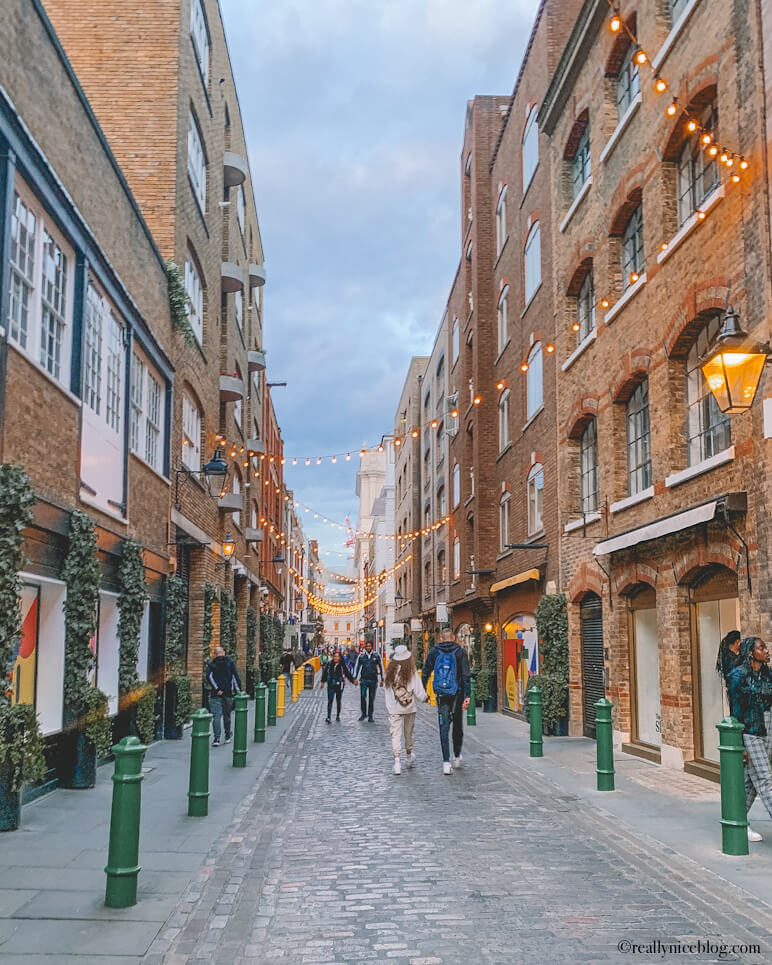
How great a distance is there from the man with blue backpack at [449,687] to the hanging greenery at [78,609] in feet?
14.0

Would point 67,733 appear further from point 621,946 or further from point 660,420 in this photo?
point 660,420

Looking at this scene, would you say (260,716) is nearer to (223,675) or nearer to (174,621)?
(223,675)

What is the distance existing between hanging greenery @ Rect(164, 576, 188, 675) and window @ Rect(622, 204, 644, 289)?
902 cm

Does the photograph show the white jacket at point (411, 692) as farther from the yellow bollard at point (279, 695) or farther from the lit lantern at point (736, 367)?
the yellow bollard at point (279, 695)

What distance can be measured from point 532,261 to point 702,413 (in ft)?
34.6

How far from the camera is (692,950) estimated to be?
5.28 m

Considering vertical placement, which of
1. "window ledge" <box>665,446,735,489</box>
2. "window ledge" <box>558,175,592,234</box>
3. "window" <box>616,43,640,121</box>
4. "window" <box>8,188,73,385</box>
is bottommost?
"window ledge" <box>665,446,735,489</box>

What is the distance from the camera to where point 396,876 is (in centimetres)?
693

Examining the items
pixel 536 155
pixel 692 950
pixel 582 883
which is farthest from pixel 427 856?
pixel 536 155

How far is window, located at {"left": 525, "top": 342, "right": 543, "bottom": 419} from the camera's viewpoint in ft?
69.2

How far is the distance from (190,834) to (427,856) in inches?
84.1

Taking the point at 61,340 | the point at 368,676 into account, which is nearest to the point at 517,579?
the point at 368,676

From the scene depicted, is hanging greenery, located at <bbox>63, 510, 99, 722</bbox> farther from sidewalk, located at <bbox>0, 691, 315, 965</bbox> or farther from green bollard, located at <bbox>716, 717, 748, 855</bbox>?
green bollard, located at <bbox>716, 717, 748, 855</bbox>

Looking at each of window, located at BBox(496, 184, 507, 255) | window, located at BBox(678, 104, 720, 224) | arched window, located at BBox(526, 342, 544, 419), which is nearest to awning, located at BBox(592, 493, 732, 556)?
window, located at BBox(678, 104, 720, 224)
